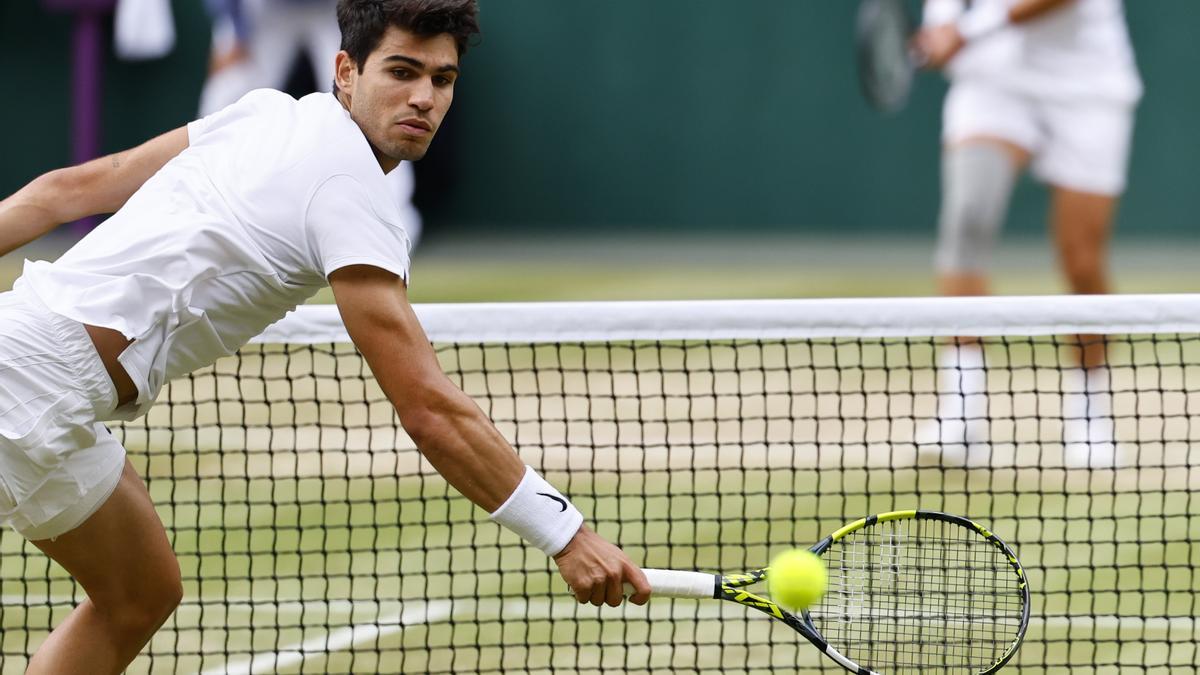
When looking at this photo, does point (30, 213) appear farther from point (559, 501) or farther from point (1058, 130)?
point (1058, 130)

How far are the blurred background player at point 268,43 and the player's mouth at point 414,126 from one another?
7.10 meters

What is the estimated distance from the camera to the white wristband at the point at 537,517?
2525 mm

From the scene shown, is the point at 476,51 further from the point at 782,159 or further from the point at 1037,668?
the point at 1037,668

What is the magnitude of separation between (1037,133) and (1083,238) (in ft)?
1.26

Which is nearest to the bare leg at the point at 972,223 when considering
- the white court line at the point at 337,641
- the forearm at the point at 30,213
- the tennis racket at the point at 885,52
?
the tennis racket at the point at 885,52

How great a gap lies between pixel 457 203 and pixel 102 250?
8.36 metres

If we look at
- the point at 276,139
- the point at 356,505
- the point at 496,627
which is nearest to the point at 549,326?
the point at 496,627

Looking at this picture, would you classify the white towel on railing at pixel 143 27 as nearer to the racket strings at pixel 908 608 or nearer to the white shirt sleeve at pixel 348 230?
the racket strings at pixel 908 608

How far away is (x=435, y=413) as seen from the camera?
2.46 m

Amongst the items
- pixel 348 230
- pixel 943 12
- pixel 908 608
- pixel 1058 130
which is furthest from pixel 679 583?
pixel 943 12

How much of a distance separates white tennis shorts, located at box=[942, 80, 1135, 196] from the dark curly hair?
335cm

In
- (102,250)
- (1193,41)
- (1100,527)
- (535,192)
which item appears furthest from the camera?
(535,192)

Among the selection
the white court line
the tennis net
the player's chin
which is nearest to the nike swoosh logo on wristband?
the player's chin

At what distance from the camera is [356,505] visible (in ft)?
16.9
